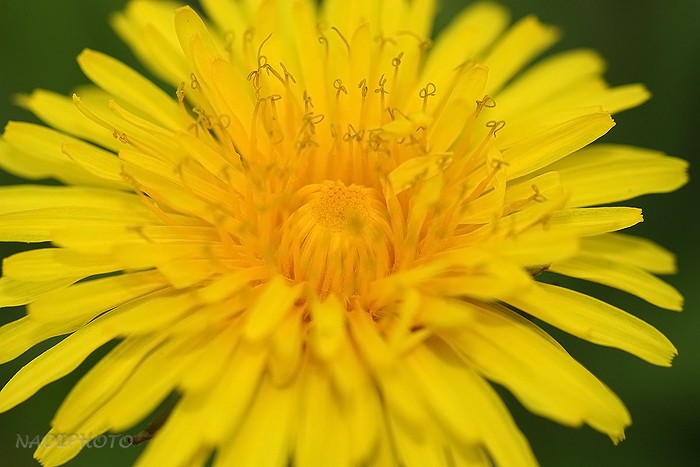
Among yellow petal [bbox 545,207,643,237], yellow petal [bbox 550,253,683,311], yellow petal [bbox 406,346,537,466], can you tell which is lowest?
yellow petal [bbox 406,346,537,466]

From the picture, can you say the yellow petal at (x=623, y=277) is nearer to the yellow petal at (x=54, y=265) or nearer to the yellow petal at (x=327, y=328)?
the yellow petal at (x=327, y=328)

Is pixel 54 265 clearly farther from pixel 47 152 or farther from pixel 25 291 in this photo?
pixel 47 152

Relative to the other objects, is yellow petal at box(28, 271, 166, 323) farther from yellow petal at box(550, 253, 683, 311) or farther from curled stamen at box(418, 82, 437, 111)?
yellow petal at box(550, 253, 683, 311)

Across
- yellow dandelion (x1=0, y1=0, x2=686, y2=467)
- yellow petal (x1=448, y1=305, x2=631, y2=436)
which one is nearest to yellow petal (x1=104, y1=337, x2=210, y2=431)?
yellow dandelion (x1=0, y1=0, x2=686, y2=467)

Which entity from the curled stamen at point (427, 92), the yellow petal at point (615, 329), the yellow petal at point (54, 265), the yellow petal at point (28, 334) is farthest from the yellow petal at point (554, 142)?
the yellow petal at point (28, 334)

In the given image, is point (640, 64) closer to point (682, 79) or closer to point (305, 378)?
point (682, 79)
